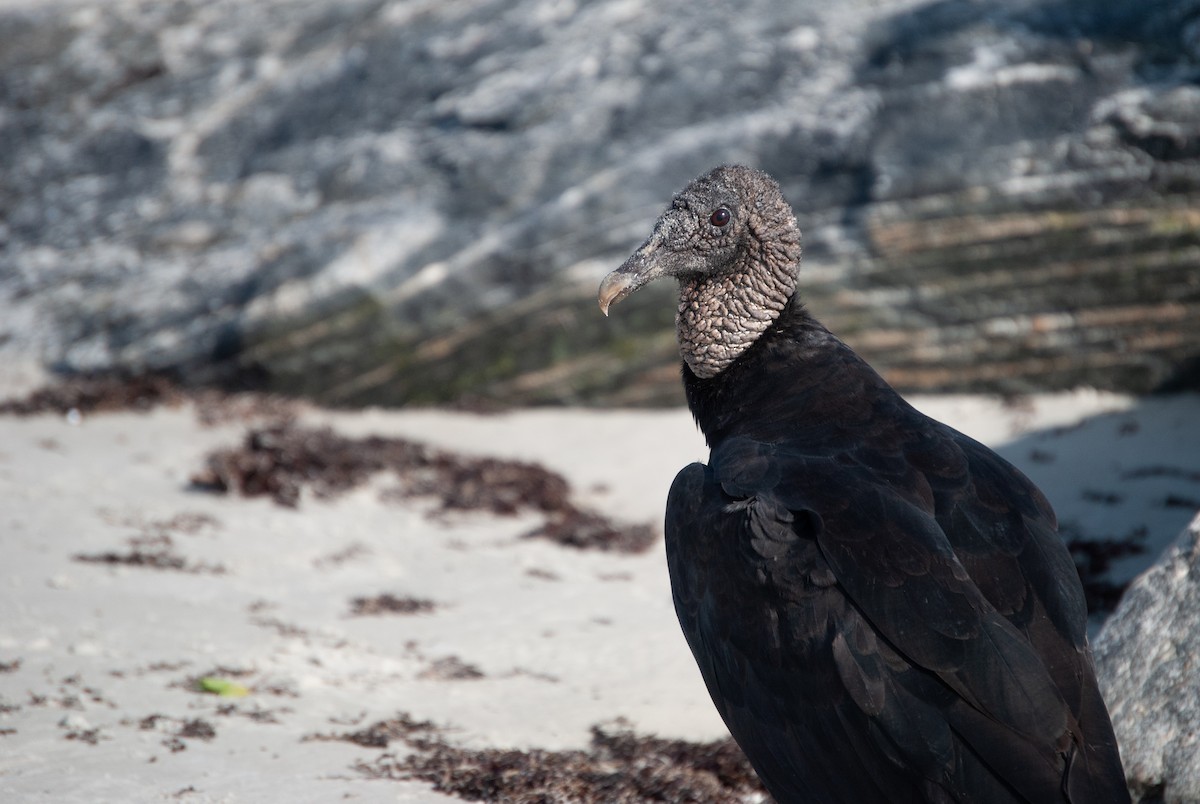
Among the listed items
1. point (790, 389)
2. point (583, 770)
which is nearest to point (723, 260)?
point (790, 389)

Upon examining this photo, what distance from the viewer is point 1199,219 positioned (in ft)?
22.3

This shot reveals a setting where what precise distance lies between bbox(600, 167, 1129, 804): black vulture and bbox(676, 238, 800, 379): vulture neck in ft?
1.16

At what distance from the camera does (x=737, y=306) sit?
12.1ft

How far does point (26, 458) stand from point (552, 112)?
3.98 m

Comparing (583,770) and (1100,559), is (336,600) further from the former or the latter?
(1100,559)

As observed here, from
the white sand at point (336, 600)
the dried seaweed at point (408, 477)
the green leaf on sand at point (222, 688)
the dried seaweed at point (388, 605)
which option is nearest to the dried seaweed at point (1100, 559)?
the white sand at point (336, 600)

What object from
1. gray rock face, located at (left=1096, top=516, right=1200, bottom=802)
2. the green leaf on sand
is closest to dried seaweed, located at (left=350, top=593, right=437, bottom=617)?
the green leaf on sand

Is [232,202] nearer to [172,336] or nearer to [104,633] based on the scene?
[172,336]

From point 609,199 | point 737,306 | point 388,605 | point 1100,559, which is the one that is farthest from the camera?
point 609,199

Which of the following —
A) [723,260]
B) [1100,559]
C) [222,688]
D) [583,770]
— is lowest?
[1100,559]

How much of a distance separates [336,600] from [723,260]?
2.32 meters

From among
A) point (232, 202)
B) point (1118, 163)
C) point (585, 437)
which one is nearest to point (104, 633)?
point (585, 437)

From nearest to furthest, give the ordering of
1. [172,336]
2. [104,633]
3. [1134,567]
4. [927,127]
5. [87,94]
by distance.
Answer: [104,633]
[1134,567]
[927,127]
[172,336]
[87,94]

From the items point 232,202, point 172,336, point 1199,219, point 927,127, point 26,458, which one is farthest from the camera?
point 232,202
